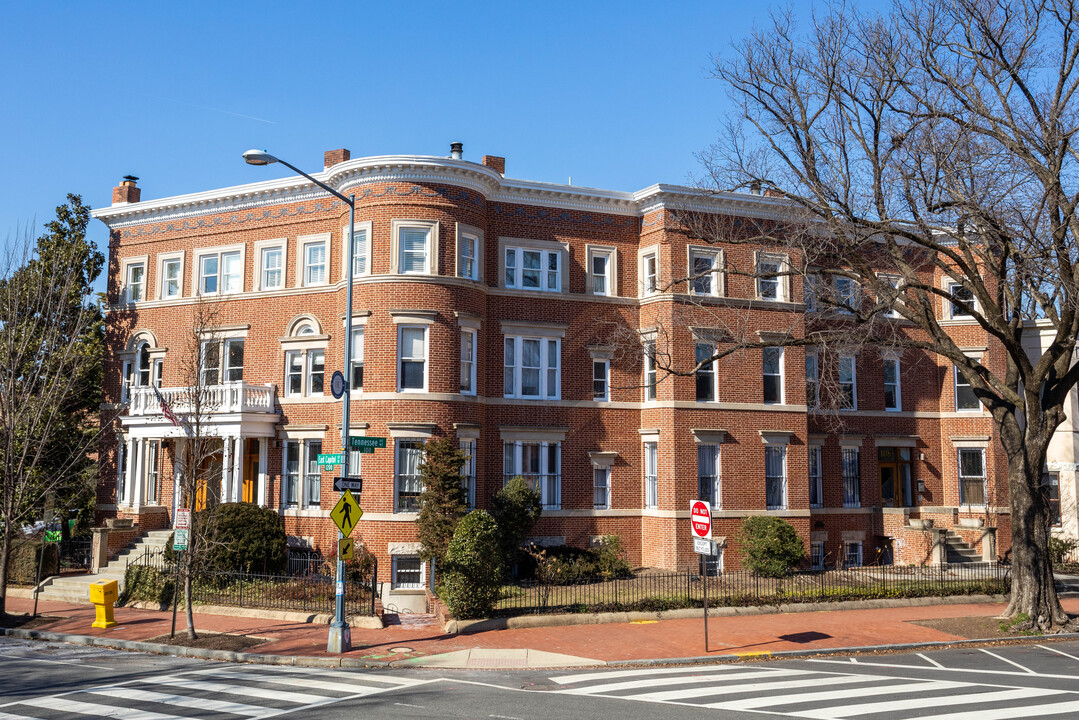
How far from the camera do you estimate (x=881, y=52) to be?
2050 cm

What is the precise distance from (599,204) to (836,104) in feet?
33.0

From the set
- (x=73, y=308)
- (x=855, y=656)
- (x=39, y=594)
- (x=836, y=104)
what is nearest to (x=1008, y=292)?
(x=836, y=104)

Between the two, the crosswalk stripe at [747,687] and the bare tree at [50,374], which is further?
the bare tree at [50,374]

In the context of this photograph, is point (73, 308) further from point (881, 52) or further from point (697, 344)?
point (881, 52)

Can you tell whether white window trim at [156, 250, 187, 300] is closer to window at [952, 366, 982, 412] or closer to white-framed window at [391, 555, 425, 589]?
white-framed window at [391, 555, 425, 589]

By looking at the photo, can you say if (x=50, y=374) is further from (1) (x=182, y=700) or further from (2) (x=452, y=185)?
(1) (x=182, y=700)

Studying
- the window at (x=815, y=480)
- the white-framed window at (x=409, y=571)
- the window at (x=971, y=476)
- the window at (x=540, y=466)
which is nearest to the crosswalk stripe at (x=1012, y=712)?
the white-framed window at (x=409, y=571)

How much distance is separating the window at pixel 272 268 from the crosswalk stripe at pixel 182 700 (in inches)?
704

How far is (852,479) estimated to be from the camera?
3234 centimetres

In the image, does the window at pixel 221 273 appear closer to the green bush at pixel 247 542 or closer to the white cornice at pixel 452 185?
the white cornice at pixel 452 185

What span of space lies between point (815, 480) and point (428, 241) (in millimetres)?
16331

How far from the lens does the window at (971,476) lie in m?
32.7

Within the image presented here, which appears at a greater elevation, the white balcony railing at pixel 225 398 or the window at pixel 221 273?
the window at pixel 221 273

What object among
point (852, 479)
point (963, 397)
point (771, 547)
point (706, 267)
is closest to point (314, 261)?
point (706, 267)
